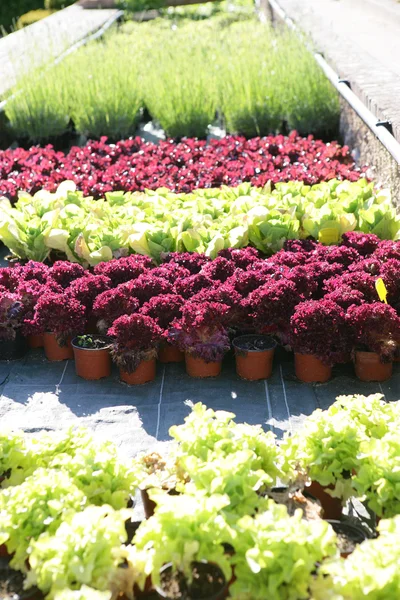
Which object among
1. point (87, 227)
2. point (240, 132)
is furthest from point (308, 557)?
point (240, 132)

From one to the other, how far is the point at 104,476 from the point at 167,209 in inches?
123

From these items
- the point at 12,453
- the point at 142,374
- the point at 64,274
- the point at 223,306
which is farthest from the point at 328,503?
the point at 64,274

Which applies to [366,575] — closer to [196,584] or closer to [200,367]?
[196,584]

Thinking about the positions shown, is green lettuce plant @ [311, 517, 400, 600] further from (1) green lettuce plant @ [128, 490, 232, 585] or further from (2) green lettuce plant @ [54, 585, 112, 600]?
(2) green lettuce plant @ [54, 585, 112, 600]

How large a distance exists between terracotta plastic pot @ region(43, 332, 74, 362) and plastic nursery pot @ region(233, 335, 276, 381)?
102 cm

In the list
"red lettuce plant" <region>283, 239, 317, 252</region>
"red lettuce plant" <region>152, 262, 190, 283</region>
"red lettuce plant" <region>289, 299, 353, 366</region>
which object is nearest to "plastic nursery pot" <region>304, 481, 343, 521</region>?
"red lettuce plant" <region>289, 299, 353, 366</region>

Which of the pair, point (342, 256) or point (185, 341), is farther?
point (342, 256)

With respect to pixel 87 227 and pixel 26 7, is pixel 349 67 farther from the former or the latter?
pixel 26 7

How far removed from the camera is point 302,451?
2609 millimetres

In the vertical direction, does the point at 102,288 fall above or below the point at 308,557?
below

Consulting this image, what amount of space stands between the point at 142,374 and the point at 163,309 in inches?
15.1

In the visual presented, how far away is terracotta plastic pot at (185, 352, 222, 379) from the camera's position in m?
4.08

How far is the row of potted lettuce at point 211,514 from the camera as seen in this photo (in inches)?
75.9

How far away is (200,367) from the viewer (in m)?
4.09
